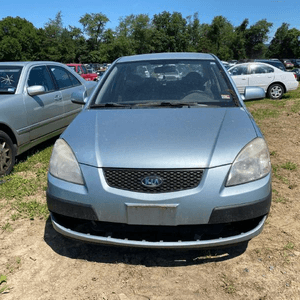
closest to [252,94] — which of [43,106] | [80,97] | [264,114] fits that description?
[80,97]

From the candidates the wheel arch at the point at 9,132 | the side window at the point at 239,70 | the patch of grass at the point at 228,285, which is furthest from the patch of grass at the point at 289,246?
the side window at the point at 239,70

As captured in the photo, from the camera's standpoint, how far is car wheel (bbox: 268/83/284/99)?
1379 cm

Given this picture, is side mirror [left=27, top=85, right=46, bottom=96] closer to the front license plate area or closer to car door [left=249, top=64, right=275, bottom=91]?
the front license plate area

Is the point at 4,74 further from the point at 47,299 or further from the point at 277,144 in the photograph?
the point at 277,144

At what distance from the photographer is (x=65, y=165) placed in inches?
98.3

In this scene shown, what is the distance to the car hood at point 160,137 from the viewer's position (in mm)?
2322

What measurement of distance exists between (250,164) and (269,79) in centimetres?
1250

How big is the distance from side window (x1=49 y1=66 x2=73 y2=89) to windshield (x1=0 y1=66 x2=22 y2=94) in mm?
857

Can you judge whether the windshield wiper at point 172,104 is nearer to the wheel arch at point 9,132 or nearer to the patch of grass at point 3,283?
the patch of grass at point 3,283

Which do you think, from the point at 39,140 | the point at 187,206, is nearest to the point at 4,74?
the point at 39,140

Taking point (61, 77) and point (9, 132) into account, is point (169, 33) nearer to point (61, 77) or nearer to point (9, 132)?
point (61, 77)

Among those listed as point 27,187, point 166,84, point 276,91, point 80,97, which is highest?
point 166,84

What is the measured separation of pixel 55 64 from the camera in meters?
6.25

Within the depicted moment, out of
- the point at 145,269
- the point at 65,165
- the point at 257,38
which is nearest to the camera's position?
the point at 65,165
